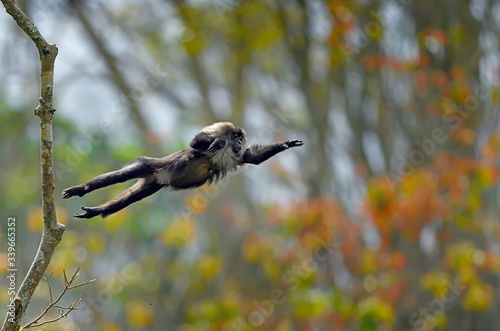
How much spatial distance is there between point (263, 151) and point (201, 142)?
410 mm

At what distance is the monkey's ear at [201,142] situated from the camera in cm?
455

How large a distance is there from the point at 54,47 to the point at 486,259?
8975 millimetres

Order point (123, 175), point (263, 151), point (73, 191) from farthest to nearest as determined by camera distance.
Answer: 1. point (263, 151)
2. point (123, 175)
3. point (73, 191)

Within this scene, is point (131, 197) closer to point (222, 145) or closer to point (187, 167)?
point (187, 167)

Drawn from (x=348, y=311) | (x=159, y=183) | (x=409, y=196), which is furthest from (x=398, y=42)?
(x=159, y=183)

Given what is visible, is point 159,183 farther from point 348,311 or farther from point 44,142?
point 348,311

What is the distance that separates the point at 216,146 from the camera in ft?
15.1

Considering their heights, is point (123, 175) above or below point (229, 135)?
below

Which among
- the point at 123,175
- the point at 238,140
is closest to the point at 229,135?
the point at 238,140

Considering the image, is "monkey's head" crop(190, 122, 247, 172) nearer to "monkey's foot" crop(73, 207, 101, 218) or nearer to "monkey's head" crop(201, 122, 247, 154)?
"monkey's head" crop(201, 122, 247, 154)

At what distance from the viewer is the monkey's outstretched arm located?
4500mm

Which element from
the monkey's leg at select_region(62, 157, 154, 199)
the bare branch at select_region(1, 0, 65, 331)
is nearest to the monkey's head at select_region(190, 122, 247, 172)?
the monkey's leg at select_region(62, 157, 154, 199)

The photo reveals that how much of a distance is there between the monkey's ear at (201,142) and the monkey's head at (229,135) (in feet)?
0.19

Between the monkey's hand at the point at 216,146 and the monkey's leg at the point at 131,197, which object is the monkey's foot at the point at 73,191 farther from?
the monkey's hand at the point at 216,146
